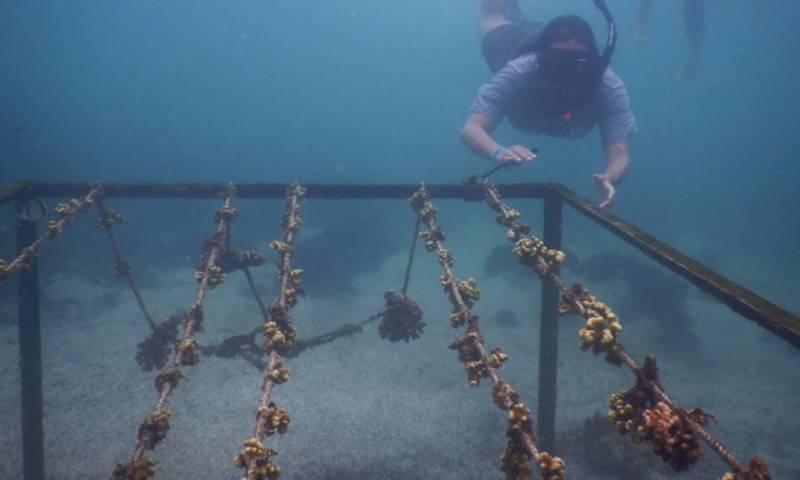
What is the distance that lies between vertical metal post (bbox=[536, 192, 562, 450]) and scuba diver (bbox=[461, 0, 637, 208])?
1.56m

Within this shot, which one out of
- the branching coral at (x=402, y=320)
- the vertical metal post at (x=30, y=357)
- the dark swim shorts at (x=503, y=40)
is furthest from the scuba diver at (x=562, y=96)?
the vertical metal post at (x=30, y=357)

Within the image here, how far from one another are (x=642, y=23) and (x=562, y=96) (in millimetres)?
15009

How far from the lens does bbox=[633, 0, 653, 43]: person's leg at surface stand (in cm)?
1858

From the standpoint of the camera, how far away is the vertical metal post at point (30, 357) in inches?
209

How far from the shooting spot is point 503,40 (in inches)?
459

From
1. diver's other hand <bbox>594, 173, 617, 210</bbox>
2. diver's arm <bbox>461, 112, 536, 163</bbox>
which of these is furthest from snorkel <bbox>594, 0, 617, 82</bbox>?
diver's other hand <bbox>594, 173, 617, 210</bbox>

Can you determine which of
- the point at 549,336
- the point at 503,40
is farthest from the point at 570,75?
the point at 503,40

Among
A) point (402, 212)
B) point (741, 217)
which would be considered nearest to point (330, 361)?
point (402, 212)

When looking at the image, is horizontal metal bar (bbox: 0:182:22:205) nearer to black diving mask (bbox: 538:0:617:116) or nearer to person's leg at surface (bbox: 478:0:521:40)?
black diving mask (bbox: 538:0:617:116)

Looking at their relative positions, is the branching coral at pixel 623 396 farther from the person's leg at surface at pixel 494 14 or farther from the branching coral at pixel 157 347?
the person's leg at surface at pixel 494 14

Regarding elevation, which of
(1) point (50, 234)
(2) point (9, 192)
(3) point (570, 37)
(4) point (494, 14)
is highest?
(4) point (494, 14)

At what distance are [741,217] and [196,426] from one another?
206 ft

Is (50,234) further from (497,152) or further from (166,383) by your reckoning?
(497,152)

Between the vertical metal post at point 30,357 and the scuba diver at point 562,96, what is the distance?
20.2 ft
